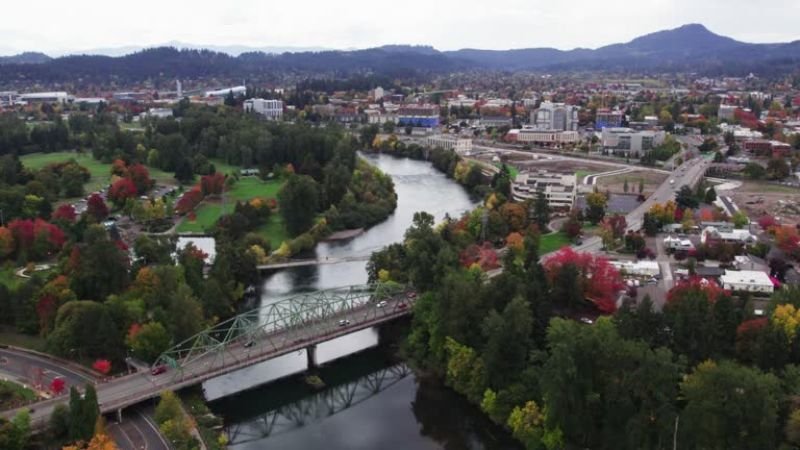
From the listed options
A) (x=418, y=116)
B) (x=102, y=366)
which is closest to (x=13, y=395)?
(x=102, y=366)

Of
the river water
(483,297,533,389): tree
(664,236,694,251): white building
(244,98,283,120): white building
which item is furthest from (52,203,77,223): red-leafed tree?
(244,98,283,120): white building

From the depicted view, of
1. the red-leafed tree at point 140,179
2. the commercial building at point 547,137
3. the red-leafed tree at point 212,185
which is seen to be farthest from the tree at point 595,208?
the commercial building at point 547,137

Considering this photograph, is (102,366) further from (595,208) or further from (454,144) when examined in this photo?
(454,144)

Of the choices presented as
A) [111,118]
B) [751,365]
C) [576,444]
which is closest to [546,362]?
[576,444]

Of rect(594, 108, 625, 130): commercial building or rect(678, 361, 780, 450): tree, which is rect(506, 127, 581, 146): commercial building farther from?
rect(678, 361, 780, 450): tree

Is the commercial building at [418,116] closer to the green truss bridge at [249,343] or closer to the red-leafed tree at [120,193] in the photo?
the red-leafed tree at [120,193]

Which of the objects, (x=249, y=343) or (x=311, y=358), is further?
(x=311, y=358)
